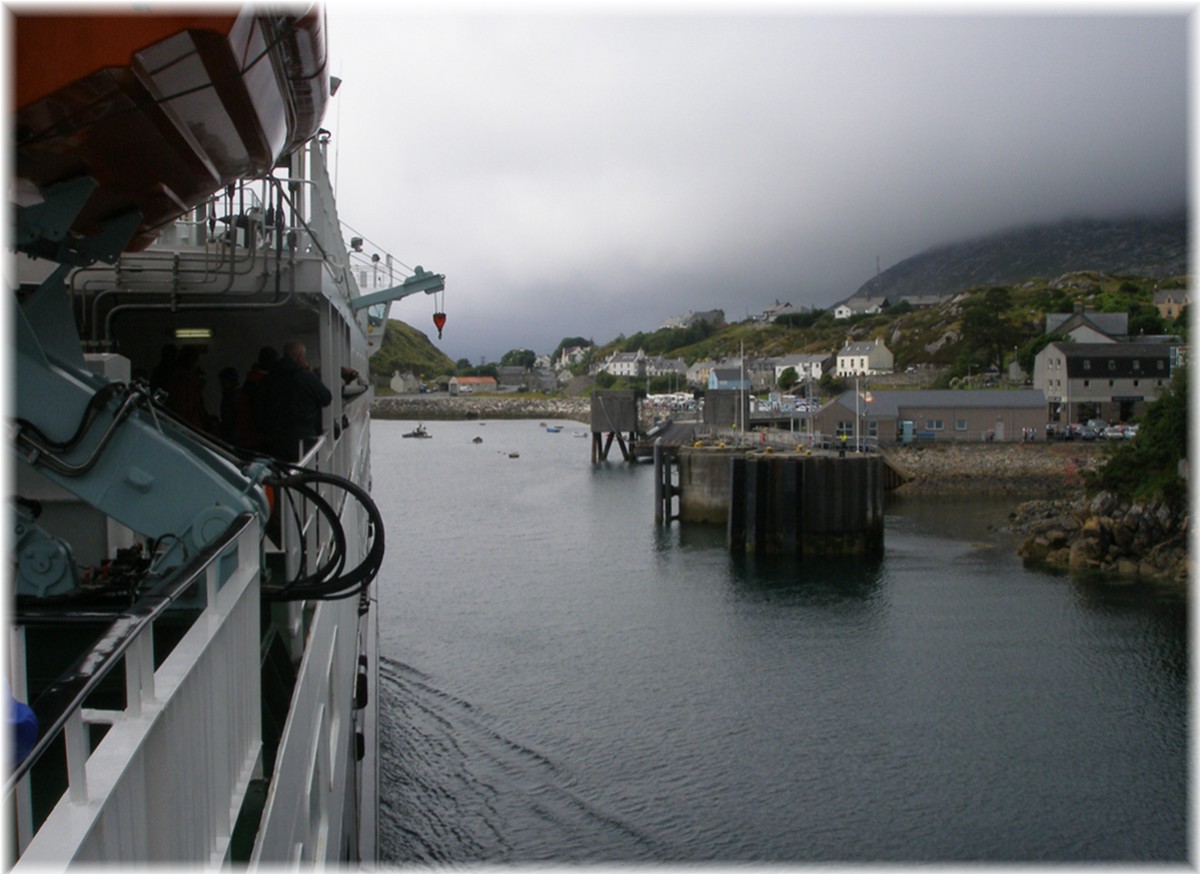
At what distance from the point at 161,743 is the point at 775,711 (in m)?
17.0

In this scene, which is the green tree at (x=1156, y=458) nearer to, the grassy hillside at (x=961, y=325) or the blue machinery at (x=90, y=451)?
the blue machinery at (x=90, y=451)

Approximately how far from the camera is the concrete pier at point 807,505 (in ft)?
112

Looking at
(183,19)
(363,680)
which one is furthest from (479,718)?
(183,19)

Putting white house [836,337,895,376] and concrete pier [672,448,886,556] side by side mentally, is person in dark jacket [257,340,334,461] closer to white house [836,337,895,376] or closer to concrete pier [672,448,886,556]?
concrete pier [672,448,886,556]

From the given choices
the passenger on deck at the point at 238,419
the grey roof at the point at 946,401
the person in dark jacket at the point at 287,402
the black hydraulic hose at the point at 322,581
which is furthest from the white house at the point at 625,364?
the black hydraulic hose at the point at 322,581

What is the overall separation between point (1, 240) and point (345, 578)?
227cm

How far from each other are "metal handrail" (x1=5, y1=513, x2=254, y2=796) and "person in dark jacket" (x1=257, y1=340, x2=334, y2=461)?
452cm

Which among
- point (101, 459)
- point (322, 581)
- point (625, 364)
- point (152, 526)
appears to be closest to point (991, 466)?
point (322, 581)

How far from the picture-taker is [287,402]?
7.27 metres

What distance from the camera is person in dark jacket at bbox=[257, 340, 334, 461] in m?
7.20

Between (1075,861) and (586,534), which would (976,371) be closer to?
(586,534)

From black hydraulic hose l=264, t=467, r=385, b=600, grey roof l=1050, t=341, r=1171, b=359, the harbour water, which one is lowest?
the harbour water

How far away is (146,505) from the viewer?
4465 millimetres

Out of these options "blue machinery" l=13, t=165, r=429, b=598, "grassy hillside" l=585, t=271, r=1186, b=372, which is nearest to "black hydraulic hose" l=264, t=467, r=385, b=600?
"blue machinery" l=13, t=165, r=429, b=598
